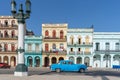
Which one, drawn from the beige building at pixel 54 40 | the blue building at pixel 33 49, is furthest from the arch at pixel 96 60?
the blue building at pixel 33 49

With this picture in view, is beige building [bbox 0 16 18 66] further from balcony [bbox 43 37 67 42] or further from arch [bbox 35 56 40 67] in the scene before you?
balcony [bbox 43 37 67 42]

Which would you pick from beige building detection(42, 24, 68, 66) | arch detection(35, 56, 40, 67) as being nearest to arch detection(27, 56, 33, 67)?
arch detection(35, 56, 40, 67)

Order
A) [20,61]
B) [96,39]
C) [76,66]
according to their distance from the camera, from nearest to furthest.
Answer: [20,61] < [76,66] < [96,39]

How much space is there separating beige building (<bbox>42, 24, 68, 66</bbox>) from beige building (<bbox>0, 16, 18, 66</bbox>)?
711 centimetres

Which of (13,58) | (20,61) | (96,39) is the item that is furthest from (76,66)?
(13,58)

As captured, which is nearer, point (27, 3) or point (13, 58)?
point (27, 3)

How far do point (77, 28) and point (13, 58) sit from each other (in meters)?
17.1

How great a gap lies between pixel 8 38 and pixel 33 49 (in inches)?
258

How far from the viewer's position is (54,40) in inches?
2739

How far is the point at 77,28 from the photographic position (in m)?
69.4

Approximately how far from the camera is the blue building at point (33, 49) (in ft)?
230

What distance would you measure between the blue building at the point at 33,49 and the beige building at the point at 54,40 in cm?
124

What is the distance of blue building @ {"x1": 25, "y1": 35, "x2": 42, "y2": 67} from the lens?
70.2 m

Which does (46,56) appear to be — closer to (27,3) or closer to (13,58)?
(13,58)
